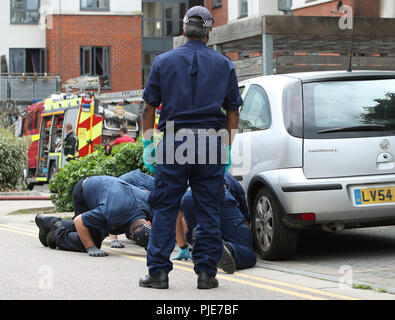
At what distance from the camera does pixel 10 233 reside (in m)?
11.4

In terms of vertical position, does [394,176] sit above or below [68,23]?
below

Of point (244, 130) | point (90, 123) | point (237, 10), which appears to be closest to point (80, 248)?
point (244, 130)

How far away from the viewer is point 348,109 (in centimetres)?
816

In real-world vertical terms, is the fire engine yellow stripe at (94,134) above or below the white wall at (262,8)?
below

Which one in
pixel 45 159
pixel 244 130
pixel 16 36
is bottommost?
pixel 45 159

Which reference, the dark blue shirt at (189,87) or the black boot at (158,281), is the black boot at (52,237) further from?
the dark blue shirt at (189,87)

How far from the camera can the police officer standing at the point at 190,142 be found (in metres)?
6.36

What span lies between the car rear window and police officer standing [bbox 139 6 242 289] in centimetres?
171

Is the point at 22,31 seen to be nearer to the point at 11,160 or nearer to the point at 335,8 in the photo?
the point at 335,8

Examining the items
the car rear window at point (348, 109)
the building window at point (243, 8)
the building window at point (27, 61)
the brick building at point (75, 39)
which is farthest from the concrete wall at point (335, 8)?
the building window at point (27, 61)

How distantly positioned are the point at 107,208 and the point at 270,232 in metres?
1.56

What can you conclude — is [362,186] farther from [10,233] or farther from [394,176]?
[10,233]

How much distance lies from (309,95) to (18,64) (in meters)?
37.3

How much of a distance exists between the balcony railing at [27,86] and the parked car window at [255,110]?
112 feet
